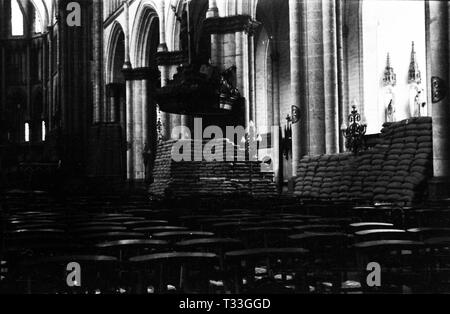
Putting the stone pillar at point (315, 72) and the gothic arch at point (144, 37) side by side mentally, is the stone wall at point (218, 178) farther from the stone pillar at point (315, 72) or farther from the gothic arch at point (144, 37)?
the gothic arch at point (144, 37)

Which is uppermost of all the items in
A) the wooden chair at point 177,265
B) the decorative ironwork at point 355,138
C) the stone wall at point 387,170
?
the decorative ironwork at point 355,138

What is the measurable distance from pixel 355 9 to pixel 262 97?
29.2 feet

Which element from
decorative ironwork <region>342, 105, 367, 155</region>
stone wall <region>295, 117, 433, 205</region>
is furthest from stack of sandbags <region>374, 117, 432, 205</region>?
decorative ironwork <region>342, 105, 367, 155</region>

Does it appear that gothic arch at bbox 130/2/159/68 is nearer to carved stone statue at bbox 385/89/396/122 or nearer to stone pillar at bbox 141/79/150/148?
stone pillar at bbox 141/79/150/148

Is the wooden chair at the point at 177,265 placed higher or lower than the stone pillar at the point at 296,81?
lower

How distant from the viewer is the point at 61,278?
437cm

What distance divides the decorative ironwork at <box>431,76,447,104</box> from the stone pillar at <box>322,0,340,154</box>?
5.56 m

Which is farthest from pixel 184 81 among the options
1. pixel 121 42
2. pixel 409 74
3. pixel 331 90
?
pixel 121 42

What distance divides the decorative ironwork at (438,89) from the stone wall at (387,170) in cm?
69

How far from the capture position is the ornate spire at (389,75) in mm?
25516

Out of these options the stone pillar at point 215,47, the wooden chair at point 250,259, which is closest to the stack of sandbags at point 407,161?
the wooden chair at point 250,259

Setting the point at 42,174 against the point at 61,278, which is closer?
the point at 61,278

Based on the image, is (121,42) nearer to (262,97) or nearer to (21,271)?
(262,97)

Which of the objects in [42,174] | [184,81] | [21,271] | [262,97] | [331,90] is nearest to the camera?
[21,271]
